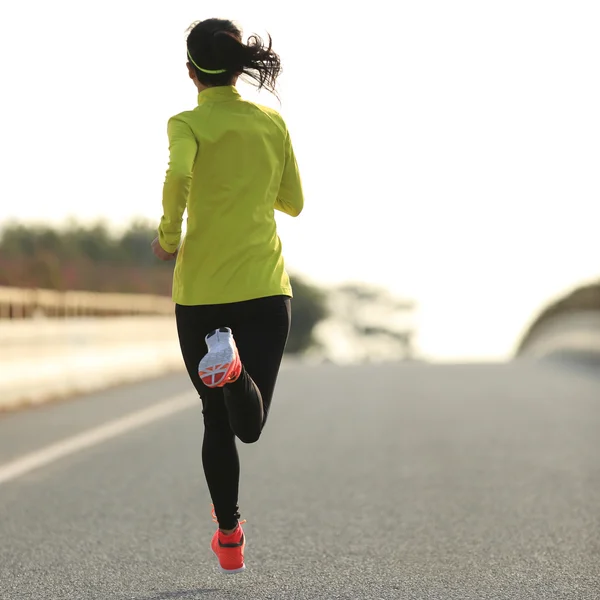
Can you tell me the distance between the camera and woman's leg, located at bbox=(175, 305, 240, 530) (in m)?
5.22

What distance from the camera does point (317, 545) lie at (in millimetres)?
6516

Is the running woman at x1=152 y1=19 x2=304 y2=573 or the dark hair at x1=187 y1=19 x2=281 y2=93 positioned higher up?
the dark hair at x1=187 y1=19 x2=281 y2=93

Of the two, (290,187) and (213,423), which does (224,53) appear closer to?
(290,187)

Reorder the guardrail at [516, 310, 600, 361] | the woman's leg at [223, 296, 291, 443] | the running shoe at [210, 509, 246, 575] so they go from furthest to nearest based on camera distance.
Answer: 1. the guardrail at [516, 310, 600, 361]
2. the running shoe at [210, 509, 246, 575]
3. the woman's leg at [223, 296, 291, 443]

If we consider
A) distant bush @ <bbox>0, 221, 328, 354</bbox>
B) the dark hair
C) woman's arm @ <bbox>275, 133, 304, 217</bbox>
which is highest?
the dark hair

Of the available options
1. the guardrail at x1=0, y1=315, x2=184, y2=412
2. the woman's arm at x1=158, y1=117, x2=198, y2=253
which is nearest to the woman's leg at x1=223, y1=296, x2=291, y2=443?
the woman's arm at x1=158, y1=117, x2=198, y2=253

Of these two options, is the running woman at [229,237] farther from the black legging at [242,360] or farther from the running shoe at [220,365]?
the running shoe at [220,365]

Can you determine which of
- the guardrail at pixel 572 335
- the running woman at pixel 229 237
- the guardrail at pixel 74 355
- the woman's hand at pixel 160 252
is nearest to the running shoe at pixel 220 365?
the running woman at pixel 229 237

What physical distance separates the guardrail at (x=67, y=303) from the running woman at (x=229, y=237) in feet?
41.1

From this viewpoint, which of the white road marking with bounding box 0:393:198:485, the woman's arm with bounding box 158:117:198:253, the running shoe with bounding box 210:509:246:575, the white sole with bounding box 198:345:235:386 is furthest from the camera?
the white road marking with bounding box 0:393:198:485

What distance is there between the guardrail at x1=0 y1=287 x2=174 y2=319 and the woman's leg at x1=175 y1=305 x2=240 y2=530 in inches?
491

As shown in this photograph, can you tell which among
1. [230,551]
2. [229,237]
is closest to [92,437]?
[230,551]

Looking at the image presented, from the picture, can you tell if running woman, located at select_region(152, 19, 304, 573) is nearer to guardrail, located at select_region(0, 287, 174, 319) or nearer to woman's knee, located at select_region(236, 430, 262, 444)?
woman's knee, located at select_region(236, 430, 262, 444)

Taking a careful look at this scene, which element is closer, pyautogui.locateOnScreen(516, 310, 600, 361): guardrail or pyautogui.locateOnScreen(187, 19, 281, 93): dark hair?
pyautogui.locateOnScreen(187, 19, 281, 93): dark hair
